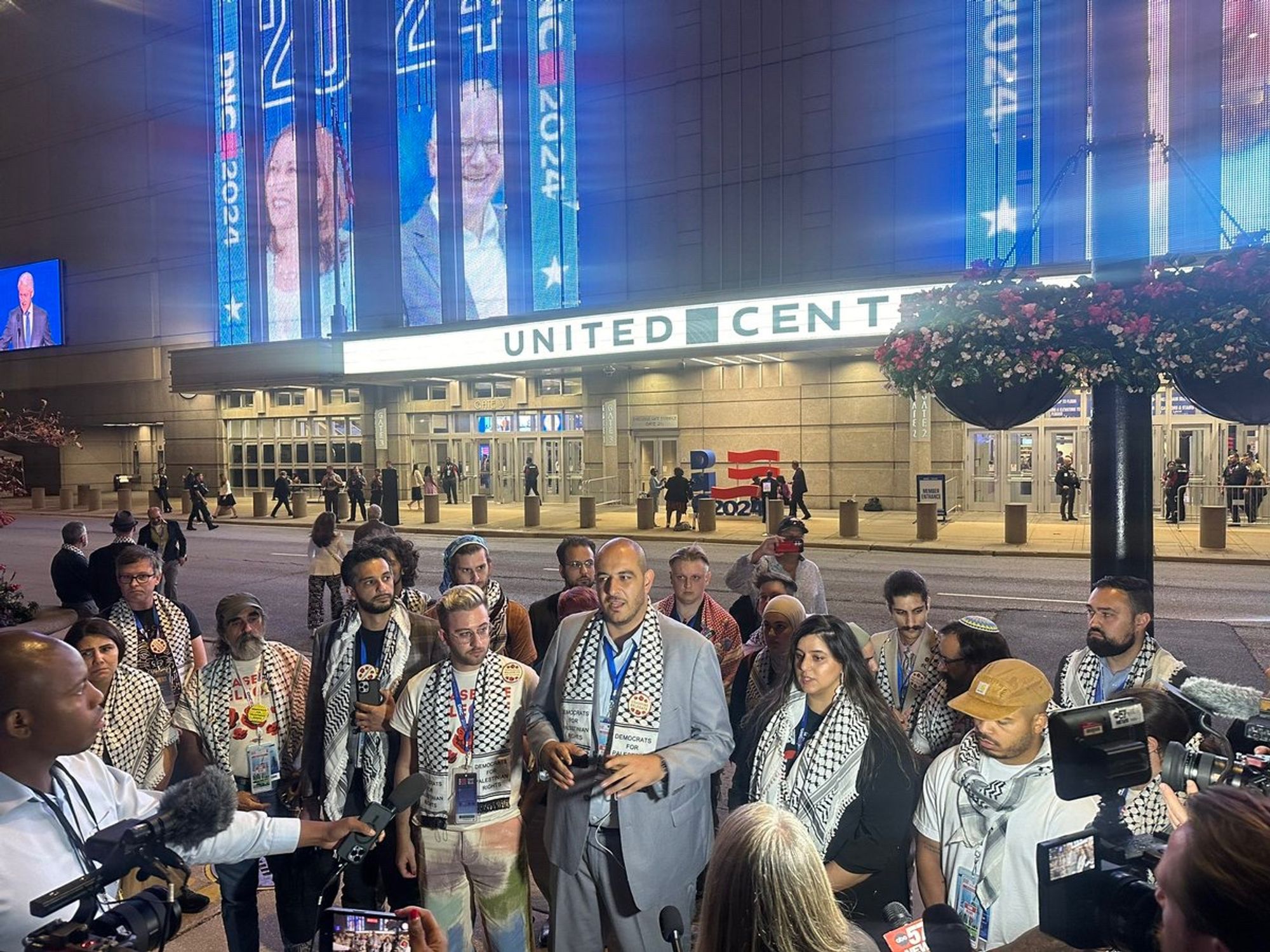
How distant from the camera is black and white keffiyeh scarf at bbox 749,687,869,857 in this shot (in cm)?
329

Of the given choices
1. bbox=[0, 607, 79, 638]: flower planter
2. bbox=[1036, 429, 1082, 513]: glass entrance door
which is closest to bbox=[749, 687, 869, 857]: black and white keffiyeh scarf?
bbox=[0, 607, 79, 638]: flower planter

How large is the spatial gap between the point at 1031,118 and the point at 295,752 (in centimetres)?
2621

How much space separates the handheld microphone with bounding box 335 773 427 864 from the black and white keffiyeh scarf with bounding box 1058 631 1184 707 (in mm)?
3329

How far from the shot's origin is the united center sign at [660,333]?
64.2ft

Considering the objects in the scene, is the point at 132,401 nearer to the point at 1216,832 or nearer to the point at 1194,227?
the point at 1194,227

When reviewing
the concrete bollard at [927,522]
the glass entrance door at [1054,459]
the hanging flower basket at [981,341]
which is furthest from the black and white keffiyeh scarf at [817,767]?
the glass entrance door at [1054,459]

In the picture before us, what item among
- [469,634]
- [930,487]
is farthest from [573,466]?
[469,634]

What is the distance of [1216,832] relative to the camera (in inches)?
59.9

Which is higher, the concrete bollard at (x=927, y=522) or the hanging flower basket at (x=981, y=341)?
the hanging flower basket at (x=981, y=341)

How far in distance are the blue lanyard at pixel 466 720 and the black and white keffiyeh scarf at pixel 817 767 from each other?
1221 mm

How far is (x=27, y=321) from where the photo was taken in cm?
4572

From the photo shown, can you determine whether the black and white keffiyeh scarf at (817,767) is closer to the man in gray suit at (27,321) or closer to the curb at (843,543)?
the curb at (843,543)

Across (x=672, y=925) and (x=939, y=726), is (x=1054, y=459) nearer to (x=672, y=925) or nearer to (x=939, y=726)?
(x=939, y=726)

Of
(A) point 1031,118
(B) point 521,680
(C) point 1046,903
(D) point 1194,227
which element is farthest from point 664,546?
(C) point 1046,903
